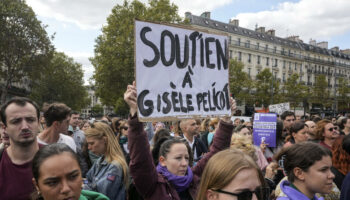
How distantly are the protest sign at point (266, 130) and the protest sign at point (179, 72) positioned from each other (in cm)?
284

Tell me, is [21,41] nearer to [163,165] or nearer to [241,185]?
[163,165]

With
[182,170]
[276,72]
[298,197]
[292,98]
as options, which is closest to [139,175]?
[182,170]

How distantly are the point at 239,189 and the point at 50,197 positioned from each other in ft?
3.86

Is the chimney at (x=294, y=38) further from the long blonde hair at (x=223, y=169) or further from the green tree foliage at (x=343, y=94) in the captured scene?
the long blonde hair at (x=223, y=169)

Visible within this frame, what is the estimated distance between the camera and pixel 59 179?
74.4 inches

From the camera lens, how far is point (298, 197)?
2.38 m

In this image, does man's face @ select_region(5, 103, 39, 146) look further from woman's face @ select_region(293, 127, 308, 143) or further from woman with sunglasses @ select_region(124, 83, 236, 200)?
woman's face @ select_region(293, 127, 308, 143)

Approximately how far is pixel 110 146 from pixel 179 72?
4.76 feet

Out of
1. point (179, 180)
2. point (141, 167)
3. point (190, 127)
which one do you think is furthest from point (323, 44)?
point (141, 167)

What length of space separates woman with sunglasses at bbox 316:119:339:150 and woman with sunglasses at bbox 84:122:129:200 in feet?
10.7

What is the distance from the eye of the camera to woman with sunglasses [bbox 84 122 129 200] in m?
3.24

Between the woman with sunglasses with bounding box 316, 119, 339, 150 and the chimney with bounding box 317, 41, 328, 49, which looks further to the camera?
the chimney with bounding box 317, 41, 328, 49

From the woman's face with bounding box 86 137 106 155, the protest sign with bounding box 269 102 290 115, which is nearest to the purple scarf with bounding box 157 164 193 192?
the woman's face with bounding box 86 137 106 155

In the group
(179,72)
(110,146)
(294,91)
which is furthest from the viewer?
(294,91)
